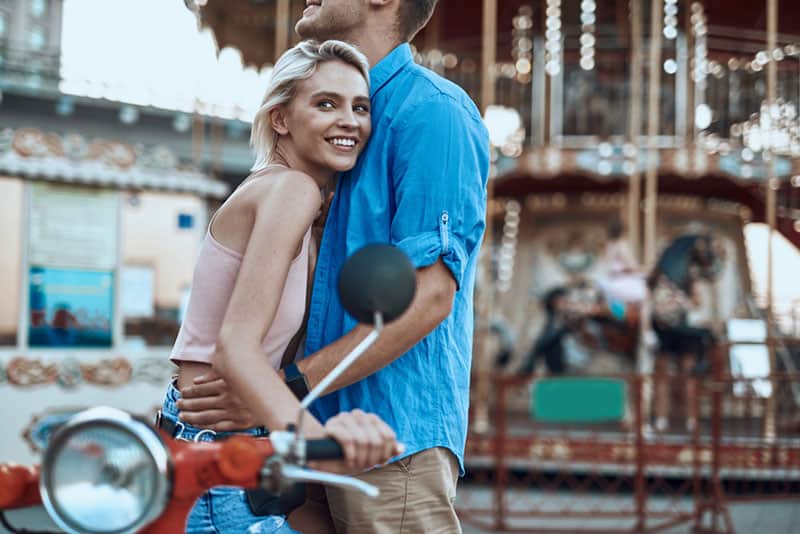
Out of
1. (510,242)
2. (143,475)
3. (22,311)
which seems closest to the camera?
(143,475)

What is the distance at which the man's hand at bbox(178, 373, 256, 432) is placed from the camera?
1.80m

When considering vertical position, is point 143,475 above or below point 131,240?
below

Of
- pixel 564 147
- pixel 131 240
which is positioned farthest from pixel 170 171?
pixel 564 147

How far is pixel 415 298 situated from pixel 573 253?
1064 cm

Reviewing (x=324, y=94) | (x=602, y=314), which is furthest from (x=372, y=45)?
(x=602, y=314)

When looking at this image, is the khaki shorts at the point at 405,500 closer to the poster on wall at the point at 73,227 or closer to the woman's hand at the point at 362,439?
the woman's hand at the point at 362,439

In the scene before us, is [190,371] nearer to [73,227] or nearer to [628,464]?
[628,464]

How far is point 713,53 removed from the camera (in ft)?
38.0

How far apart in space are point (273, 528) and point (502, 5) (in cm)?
1105

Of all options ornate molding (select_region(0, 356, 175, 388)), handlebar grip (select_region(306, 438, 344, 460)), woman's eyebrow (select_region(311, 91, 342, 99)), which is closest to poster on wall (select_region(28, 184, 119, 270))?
ornate molding (select_region(0, 356, 175, 388))

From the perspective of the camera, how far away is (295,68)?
189 centimetres

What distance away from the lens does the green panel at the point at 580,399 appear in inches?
290

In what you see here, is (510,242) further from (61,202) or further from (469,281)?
(469,281)

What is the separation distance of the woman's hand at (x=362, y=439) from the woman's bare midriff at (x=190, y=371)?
1.71 ft
